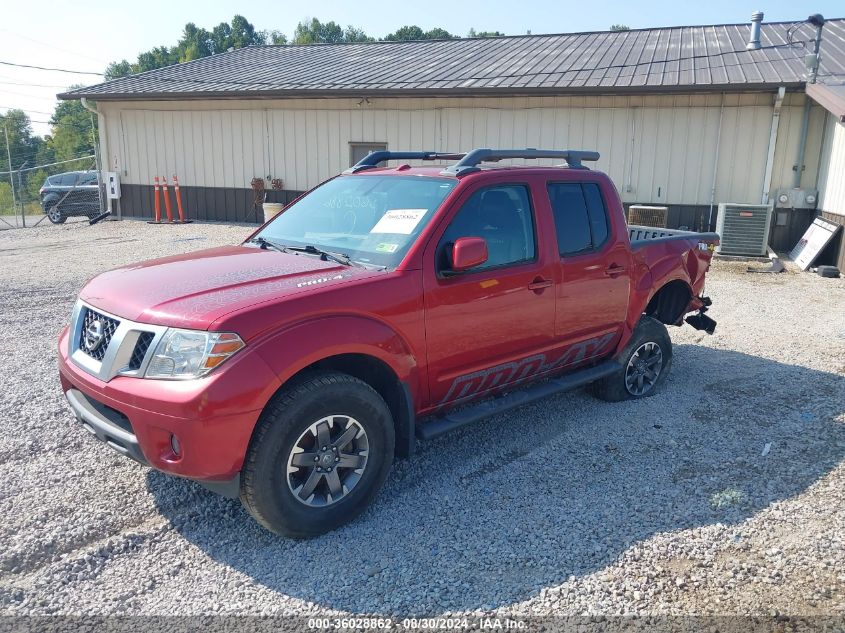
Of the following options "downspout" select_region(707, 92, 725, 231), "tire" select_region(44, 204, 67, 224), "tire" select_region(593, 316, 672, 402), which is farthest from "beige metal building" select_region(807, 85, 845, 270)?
"tire" select_region(44, 204, 67, 224)

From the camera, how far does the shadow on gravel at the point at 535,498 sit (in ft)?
10.2

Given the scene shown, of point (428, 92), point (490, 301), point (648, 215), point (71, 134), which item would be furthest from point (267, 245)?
point (71, 134)

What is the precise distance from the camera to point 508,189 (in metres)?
4.31

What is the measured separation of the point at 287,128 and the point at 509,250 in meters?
14.7

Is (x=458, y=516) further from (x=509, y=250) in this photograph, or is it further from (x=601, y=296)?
(x=601, y=296)

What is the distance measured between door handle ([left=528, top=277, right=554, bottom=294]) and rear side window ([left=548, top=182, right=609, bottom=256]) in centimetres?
29

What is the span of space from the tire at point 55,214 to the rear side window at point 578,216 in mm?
19014

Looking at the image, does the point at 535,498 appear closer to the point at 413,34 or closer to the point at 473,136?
the point at 473,136

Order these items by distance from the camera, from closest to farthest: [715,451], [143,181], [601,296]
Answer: [715,451], [601,296], [143,181]

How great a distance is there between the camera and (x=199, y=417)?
2898mm

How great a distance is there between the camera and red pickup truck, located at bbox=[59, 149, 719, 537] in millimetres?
3023

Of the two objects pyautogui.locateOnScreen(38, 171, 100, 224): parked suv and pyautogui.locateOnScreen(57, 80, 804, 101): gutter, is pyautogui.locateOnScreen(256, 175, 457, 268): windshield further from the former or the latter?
pyautogui.locateOnScreen(38, 171, 100, 224): parked suv

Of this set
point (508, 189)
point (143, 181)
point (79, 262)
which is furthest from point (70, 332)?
point (143, 181)

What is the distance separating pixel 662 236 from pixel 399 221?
3.09 m
